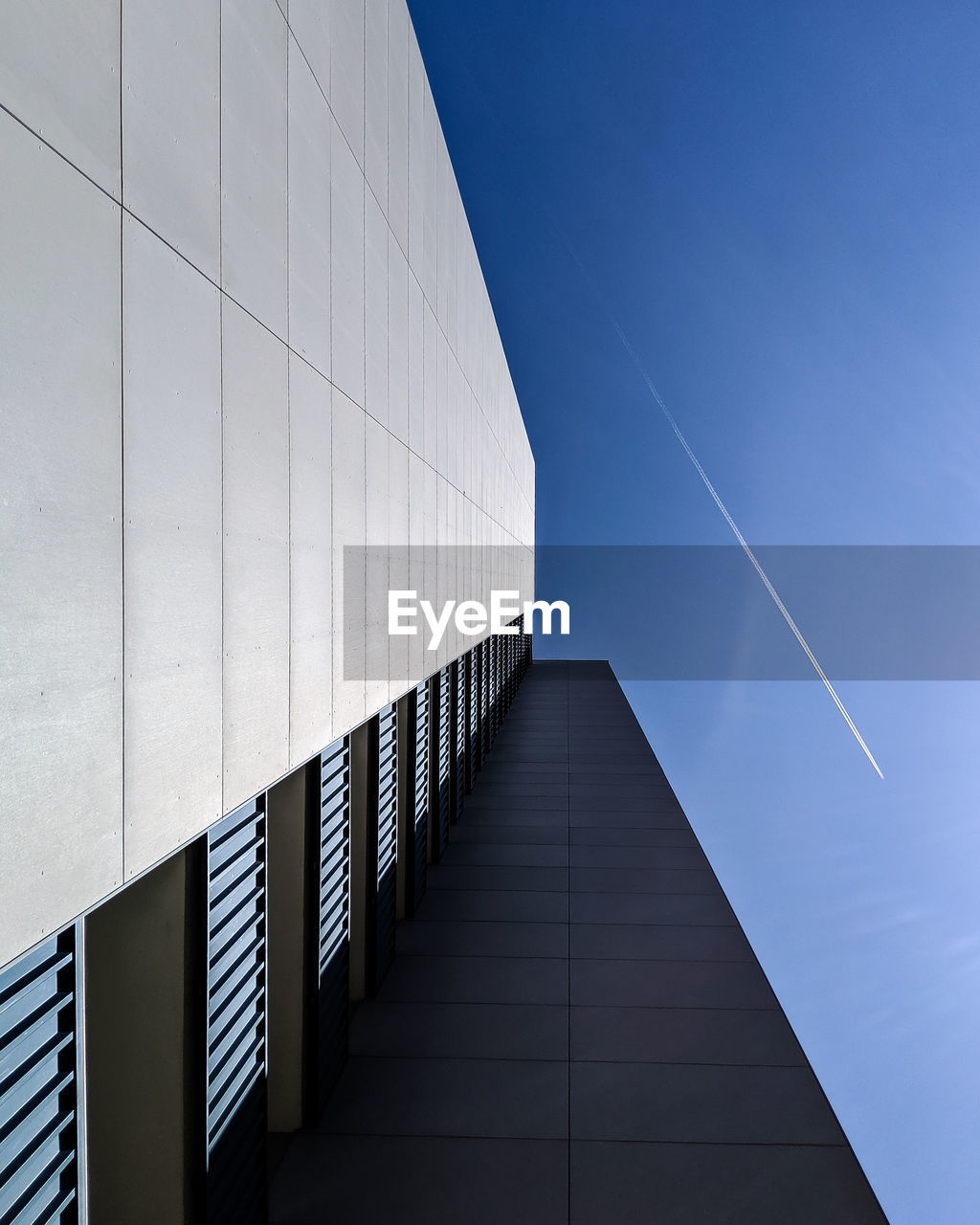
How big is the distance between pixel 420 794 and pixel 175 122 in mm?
8265

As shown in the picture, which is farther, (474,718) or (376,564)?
(474,718)

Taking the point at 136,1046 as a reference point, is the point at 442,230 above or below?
above

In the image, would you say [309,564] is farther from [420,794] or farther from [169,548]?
[420,794]

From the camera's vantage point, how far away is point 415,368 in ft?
29.9

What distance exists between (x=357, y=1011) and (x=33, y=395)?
22.9ft

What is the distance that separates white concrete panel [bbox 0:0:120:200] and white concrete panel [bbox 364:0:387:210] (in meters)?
4.29

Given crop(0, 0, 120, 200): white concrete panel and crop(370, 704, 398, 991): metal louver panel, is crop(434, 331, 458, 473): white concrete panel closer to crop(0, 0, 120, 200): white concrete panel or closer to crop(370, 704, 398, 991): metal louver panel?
crop(370, 704, 398, 991): metal louver panel

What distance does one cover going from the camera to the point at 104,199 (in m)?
2.89

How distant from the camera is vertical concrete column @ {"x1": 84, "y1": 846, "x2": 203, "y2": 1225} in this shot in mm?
3934

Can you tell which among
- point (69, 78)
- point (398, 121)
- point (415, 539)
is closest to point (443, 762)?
point (415, 539)

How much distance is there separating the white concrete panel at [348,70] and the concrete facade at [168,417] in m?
0.03

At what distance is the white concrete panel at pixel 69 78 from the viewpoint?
2424 mm

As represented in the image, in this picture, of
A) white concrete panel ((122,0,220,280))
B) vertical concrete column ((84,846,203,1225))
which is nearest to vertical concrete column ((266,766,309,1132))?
vertical concrete column ((84,846,203,1225))

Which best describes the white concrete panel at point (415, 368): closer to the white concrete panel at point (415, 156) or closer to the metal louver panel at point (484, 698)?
the white concrete panel at point (415, 156)
